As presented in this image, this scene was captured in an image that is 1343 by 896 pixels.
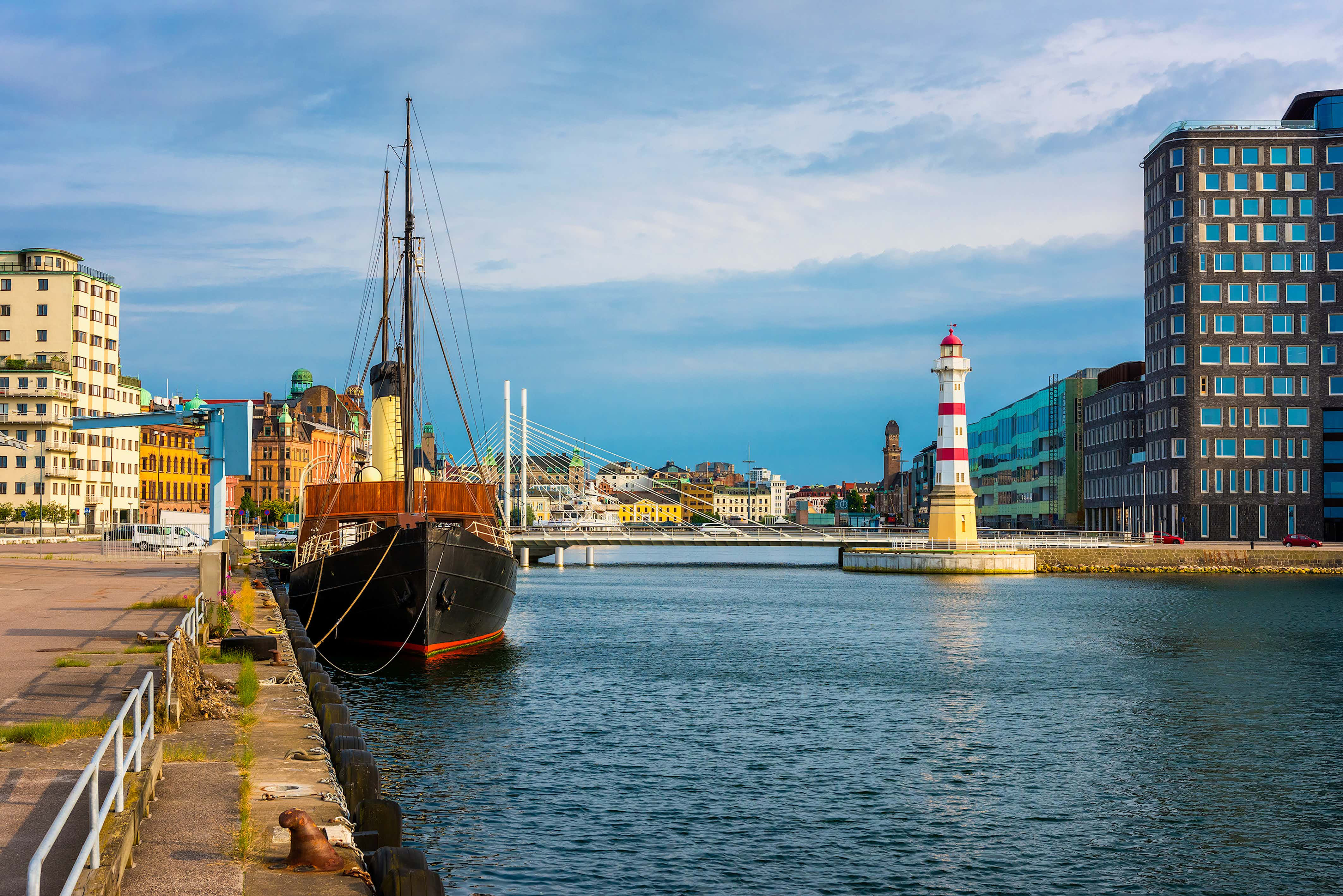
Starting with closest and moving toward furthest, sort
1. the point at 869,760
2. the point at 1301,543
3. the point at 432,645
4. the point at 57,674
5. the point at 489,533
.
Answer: the point at 57,674
the point at 869,760
the point at 432,645
the point at 489,533
the point at 1301,543

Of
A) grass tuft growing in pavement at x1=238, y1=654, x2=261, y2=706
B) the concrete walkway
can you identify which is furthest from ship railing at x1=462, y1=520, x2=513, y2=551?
grass tuft growing in pavement at x1=238, y1=654, x2=261, y2=706

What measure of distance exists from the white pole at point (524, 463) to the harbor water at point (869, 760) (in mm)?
55870

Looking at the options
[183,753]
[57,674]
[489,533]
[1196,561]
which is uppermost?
[489,533]

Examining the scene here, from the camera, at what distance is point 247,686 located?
19531mm

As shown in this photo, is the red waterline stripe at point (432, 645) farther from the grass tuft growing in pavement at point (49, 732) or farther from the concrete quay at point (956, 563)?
the concrete quay at point (956, 563)

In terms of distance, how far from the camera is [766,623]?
2247 inches

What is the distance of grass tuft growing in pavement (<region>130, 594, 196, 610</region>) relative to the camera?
105 ft

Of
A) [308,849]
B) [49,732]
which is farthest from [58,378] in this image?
[308,849]

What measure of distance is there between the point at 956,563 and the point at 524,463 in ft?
132

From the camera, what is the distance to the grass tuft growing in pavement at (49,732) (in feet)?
48.2

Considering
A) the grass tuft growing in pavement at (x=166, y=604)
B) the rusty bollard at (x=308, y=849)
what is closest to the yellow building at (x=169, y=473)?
the grass tuft growing in pavement at (x=166, y=604)

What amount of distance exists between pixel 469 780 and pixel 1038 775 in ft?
37.5

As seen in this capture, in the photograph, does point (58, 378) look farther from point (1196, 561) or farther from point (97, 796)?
point (97, 796)

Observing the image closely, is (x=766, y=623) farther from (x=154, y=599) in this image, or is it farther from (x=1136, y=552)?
(x=1136, y=552)
